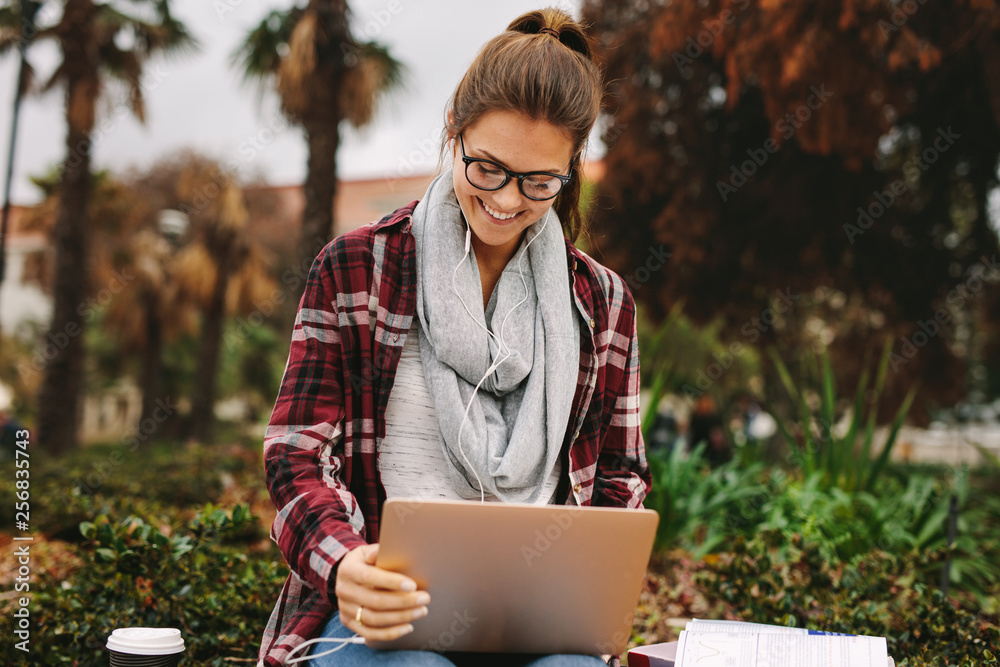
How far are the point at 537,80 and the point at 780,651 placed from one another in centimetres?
107

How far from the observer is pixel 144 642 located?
1404 mm

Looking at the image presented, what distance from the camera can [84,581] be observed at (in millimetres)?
2268

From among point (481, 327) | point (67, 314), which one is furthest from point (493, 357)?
point (67, 314)

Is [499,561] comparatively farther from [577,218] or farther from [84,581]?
[84,581]

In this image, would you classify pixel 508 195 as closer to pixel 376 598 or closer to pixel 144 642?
pixel 376 598

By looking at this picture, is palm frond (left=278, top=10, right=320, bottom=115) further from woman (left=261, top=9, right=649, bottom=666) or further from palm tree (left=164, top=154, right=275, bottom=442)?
woman (left=261, top=9, right=649, bottom=666)

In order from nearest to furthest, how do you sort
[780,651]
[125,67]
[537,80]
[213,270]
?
[780,651], [537,80], [125,67], [213,270]

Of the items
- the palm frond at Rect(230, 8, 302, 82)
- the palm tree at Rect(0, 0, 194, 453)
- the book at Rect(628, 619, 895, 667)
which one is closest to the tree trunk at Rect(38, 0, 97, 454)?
the palm tree at Rect(0, 0, 194, 453)

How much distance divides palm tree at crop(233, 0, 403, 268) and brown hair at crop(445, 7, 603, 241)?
5.48 metres

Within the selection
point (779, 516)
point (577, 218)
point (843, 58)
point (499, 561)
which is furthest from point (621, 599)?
point (843, 58)

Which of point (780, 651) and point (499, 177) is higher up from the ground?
point (499, 177)

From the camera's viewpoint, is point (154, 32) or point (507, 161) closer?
point (507, 161)

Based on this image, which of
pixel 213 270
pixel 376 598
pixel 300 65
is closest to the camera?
pixel 376 598

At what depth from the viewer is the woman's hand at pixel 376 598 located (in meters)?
1.05
